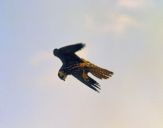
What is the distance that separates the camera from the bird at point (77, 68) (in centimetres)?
4069

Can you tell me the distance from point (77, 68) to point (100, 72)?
8.34ft

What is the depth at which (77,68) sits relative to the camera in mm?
41781

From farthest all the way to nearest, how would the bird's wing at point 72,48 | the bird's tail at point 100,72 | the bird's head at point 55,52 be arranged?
the bird's head at point 55,52 < the bird's tail at point 100,72 < the bird's wing at point 72,48

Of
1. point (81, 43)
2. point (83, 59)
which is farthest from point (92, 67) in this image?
point (81, 43)

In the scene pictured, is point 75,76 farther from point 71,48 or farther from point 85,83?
point 71,48

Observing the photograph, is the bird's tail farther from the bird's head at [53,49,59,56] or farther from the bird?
the bird's head at [53,49,59,56]

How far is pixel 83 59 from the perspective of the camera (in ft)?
136

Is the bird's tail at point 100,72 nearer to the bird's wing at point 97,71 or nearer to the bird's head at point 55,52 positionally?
the bird's wing at point 97,71

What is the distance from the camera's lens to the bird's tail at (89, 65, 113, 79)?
40.4 meters

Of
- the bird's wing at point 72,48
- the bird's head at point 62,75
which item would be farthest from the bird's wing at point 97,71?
the bird's head at point 62,75

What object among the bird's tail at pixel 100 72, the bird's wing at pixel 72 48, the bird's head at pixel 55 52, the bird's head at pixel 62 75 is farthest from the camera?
the bird's head at pixel 62 75

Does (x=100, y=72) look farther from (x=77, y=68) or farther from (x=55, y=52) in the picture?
(x=55, y=52)

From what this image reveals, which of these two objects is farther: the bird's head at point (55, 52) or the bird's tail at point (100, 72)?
the bird's head at point (55, 52)

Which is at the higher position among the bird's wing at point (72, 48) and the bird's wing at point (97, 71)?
the bird's wing at point (72, 48)
